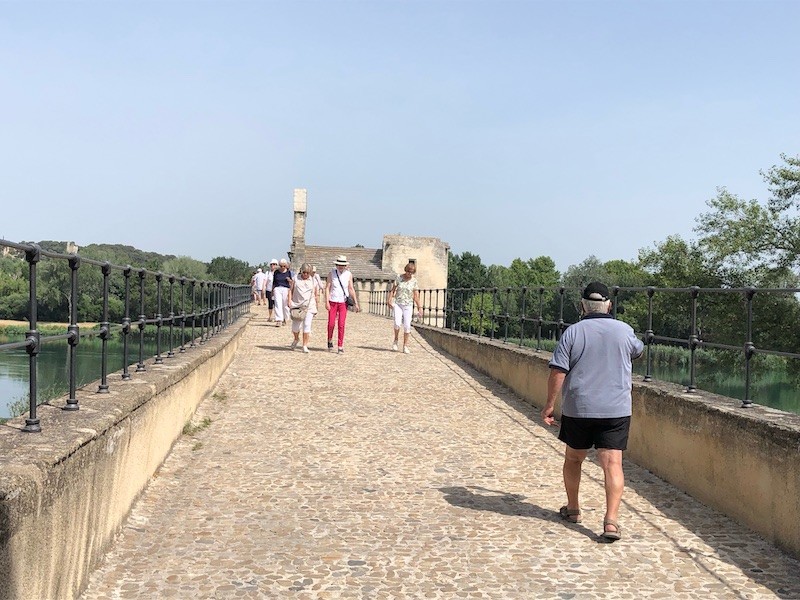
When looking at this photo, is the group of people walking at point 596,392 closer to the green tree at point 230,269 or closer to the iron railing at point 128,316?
the iron railing at point 128,316

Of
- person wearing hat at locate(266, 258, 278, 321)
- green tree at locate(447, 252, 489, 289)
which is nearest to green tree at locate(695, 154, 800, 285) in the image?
person wearing hat at locate(266, 258, 278, 321)

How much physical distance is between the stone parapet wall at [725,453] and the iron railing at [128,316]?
13.2ft

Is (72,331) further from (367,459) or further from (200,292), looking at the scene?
(200,292)

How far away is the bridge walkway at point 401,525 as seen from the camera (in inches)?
178

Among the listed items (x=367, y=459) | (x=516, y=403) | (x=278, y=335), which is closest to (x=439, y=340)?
(x=278, y=335)

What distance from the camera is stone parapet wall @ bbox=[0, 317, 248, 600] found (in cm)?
331

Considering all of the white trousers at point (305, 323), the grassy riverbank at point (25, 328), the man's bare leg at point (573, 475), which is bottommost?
the man's bare leg at point (573, 475)

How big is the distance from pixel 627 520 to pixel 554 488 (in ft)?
2.90

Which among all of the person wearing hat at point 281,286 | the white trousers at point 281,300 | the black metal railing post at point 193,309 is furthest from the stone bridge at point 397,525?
the white trousers at point 281,300

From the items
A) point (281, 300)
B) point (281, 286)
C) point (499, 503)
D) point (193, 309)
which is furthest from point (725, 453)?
point (281, 300)

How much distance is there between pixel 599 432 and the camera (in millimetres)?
5570

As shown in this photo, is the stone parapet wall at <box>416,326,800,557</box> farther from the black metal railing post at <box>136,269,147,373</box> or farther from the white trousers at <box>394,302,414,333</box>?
the white trousers at <box>394,302,414,333</box>

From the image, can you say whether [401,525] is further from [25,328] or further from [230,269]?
[230,269]

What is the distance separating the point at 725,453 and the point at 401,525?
2246 millimetres
